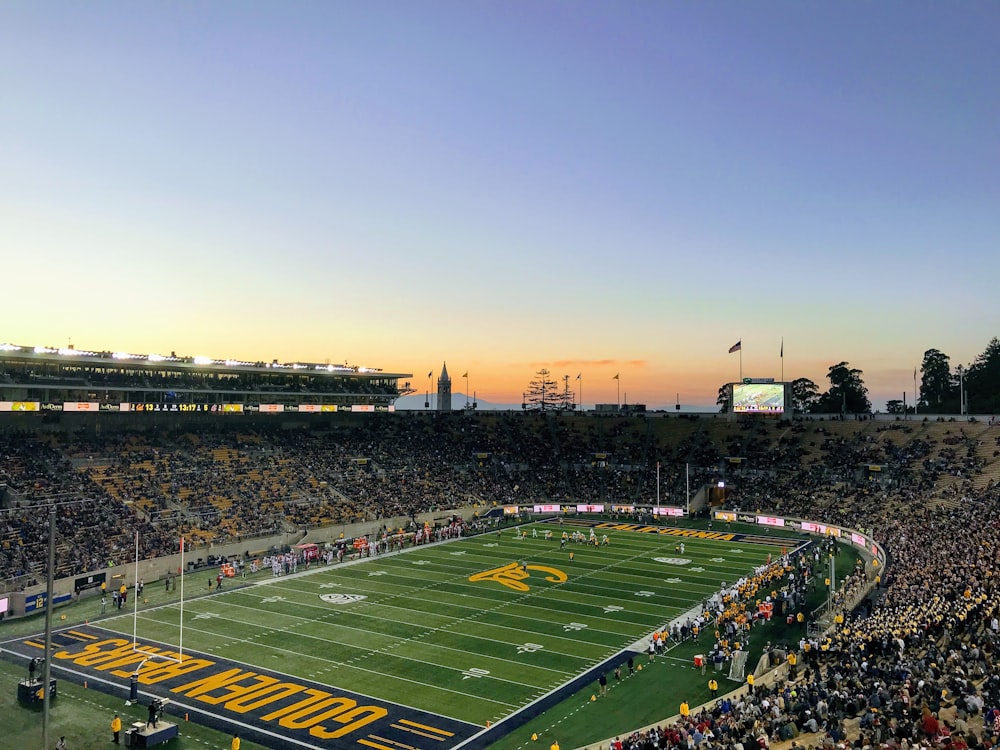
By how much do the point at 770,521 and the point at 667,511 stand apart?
27.7ft

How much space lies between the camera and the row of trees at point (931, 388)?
11256cm

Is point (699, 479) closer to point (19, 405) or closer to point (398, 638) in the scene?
point (398, 638)

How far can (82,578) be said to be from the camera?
38.0 metres

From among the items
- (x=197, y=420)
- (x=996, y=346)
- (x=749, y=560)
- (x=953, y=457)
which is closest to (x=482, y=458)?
(x=197, y=420)

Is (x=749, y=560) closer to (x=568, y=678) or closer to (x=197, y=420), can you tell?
(x=568, y=678)

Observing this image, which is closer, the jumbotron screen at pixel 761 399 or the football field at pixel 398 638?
the football field at pixel 398 638

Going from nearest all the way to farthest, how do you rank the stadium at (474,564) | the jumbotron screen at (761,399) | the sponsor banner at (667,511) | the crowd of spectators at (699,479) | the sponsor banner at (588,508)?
the crowd of spectators at (699,479)
the stadium at (474,564)
the sponsor banner at (667,511)
the sponsor banner at (588,508)
the jumbotron screen at (761,399)

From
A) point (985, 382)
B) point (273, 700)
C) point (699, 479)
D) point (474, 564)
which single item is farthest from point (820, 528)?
point (985, 382)

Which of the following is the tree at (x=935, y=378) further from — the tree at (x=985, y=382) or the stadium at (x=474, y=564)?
the stadium at (x=474, y=564)

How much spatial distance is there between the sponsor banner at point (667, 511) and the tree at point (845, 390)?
240 ft

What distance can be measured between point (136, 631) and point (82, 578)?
7.70 meters

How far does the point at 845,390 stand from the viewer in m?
130

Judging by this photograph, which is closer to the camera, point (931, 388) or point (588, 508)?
point (588, 508)

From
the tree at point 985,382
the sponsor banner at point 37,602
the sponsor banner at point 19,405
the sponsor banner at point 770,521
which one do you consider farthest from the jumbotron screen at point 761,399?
the sponsor banner at point 19,405
